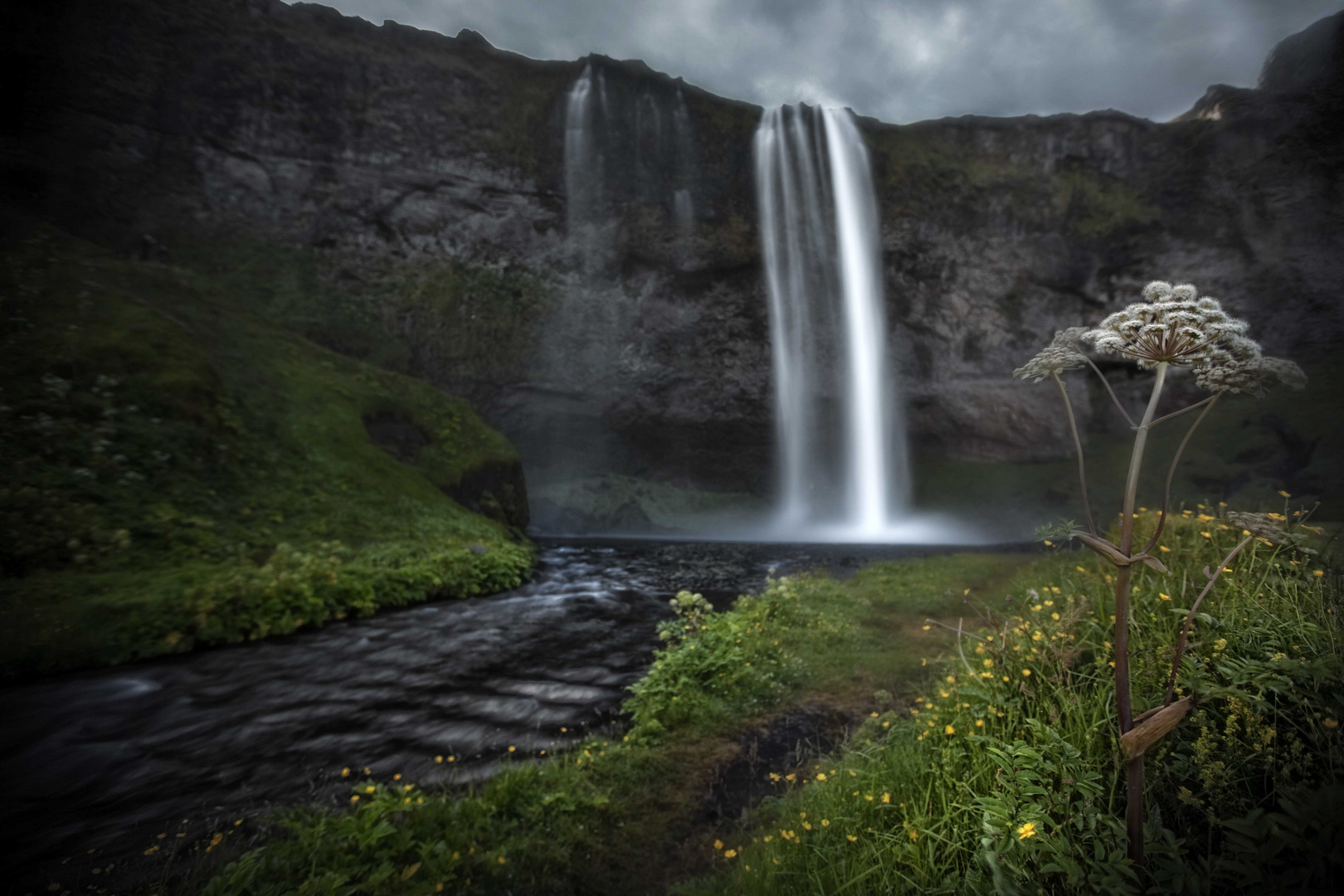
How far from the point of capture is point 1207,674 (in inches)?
103

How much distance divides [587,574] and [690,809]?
1058 cm

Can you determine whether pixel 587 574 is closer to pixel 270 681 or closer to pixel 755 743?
pixel 270 681

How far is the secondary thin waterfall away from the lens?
27844 millimetres

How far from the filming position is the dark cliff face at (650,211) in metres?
22.8

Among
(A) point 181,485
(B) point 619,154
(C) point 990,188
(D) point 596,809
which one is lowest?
(D) point 596,809

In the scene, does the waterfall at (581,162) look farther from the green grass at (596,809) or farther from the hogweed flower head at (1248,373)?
the hogweed flower head at (1248,373)

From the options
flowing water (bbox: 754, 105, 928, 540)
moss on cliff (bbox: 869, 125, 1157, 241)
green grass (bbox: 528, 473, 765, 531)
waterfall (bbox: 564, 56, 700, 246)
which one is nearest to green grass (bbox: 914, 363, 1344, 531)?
flowing water (bbox: 754, 105, 928, 540)

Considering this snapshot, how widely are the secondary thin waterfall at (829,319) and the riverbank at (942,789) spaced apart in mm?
24122

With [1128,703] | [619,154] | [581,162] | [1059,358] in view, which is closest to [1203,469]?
[619,154]

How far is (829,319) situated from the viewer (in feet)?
93.5

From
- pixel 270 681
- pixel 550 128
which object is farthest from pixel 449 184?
pixel 270 681

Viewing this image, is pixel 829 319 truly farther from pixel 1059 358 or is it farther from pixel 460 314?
pixel 1059 358

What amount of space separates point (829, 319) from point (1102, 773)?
1092 inches

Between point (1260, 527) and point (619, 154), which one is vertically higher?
point (619, 154)
